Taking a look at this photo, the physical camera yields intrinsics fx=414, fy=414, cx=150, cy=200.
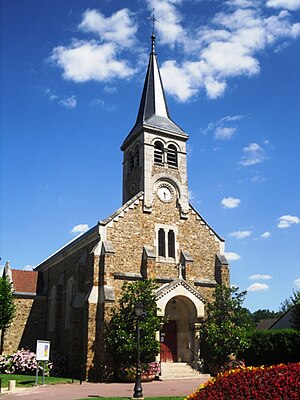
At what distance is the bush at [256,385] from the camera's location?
8523mm

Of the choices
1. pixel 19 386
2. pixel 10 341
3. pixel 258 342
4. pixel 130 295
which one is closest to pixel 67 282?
pixel 10 341

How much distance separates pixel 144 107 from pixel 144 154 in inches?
217

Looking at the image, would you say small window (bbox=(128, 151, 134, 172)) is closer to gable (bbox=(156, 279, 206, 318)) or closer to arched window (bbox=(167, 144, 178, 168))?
arched window (bbox=(167, 144, 178, 168))

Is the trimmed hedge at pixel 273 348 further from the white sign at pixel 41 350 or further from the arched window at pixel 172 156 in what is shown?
the white sign at pixel 41 350

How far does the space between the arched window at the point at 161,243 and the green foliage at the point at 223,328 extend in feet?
13.7

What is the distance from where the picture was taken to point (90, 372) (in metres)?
22.5

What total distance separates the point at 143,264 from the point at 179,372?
658 cm

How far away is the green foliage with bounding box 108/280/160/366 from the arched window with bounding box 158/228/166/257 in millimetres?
3511

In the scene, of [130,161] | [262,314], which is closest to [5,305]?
[130,161]

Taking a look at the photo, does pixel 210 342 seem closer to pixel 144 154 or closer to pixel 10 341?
pixel 144 154

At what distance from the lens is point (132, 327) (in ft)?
74.9

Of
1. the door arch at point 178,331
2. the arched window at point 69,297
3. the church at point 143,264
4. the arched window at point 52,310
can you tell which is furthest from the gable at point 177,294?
the arched window at point 52,310

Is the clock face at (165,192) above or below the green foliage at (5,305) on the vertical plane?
above

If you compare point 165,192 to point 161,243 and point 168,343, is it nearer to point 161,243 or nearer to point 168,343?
point 161,243
